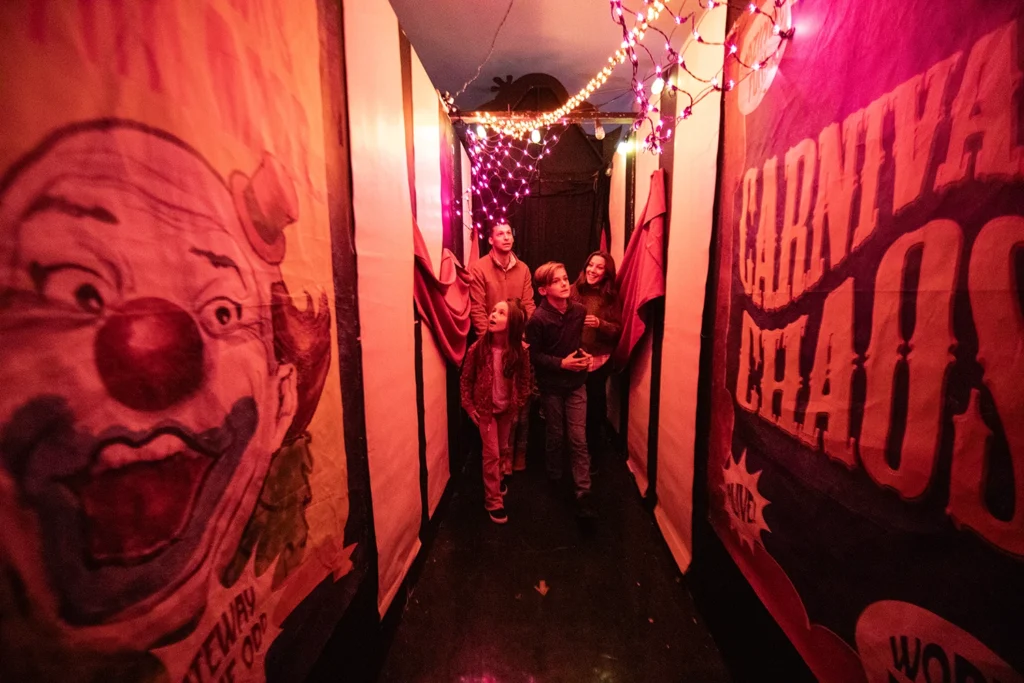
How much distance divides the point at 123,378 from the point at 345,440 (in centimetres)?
69

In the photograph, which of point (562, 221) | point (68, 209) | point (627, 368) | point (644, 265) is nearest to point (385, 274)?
point (68, 209)

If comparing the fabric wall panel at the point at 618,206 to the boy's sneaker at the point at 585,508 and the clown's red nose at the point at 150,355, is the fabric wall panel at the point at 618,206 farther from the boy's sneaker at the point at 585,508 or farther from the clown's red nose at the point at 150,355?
the clown's red nose at the point at 150,355

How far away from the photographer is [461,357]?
2525mm

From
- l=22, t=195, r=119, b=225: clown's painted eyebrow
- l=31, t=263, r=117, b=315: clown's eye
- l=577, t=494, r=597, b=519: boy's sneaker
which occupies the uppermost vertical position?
l=22, t=195, r=119, b=225: clown's painted eyebrow

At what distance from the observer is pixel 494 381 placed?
2375mm

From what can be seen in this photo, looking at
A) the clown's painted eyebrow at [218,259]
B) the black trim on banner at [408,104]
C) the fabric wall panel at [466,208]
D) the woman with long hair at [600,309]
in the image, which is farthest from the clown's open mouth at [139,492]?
the fabric wall panel at [466,208]

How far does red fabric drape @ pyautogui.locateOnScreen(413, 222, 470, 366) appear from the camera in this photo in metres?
1.96

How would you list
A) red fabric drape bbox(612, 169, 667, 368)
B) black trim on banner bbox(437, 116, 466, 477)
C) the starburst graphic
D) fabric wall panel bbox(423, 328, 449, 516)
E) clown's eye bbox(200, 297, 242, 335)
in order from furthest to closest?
black trim on banner bbox(437, 116, 466, 477)
red fabric drape bbox(612, 169, 667, 368)
fabric wall panel bbox(423, 328, 449, 516)
the starburst graphic
clown's eye bbox(200, 297, 242, 335)

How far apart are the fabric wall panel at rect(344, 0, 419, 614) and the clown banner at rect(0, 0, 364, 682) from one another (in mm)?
342

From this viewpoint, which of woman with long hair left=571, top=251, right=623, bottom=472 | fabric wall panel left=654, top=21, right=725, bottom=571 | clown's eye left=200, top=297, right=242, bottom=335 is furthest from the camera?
woman with long hair left=571, top=251, right=623, bottom=472

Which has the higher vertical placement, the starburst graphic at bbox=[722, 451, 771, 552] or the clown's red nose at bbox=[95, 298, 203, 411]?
the clown's red nose at bbox=[95, 298, 203, 411]

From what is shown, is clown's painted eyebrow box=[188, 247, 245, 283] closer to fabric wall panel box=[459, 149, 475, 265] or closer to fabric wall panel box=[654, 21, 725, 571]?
fabric wall panel box=[654, 21, 725, 571]

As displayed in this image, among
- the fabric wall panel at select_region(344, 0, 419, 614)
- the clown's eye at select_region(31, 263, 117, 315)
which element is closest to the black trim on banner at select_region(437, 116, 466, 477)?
the fabric wall panel at select_region(344, 0, 419, 614)

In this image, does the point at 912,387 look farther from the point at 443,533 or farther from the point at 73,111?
the point at 443,533
